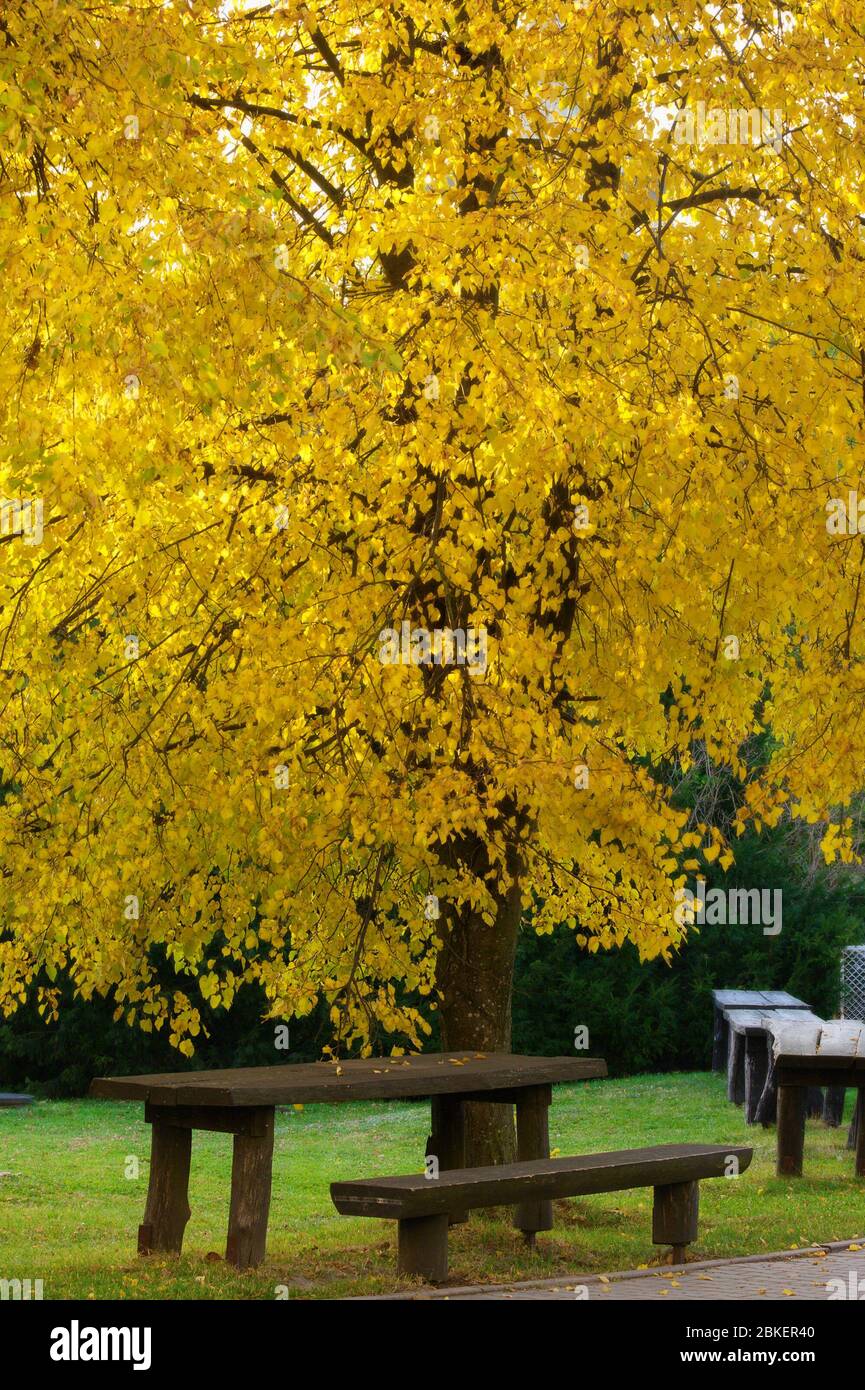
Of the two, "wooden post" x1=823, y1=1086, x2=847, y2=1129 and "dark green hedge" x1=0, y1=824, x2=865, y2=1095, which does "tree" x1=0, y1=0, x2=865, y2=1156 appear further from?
"dark green hedge" x1=0, y1=824, x2=865, y2=1095

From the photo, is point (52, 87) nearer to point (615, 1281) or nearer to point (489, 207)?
point (489, 207)

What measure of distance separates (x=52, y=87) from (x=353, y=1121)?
558 inches

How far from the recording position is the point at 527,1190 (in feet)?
24.9

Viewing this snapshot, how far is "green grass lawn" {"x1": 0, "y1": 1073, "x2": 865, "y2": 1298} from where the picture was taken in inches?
318

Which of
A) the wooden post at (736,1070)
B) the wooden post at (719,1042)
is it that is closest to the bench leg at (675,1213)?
Result: the wooden post at (736,1070)

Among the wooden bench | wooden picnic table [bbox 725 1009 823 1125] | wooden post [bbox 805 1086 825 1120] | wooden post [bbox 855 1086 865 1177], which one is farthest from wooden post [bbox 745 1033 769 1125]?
the wooden bench

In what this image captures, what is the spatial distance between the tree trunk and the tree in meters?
0.02

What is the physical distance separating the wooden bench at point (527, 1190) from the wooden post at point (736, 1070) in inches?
323

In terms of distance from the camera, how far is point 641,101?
10812 millimetres

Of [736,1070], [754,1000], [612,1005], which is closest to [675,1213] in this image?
[736,1070]

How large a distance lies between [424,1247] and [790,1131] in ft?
18.2

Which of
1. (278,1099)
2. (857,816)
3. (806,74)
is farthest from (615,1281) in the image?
(857,816)

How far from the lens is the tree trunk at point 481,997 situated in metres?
10.3

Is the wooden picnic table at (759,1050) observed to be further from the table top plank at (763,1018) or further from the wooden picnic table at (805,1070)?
the wooden picnic table at (805,1070)
